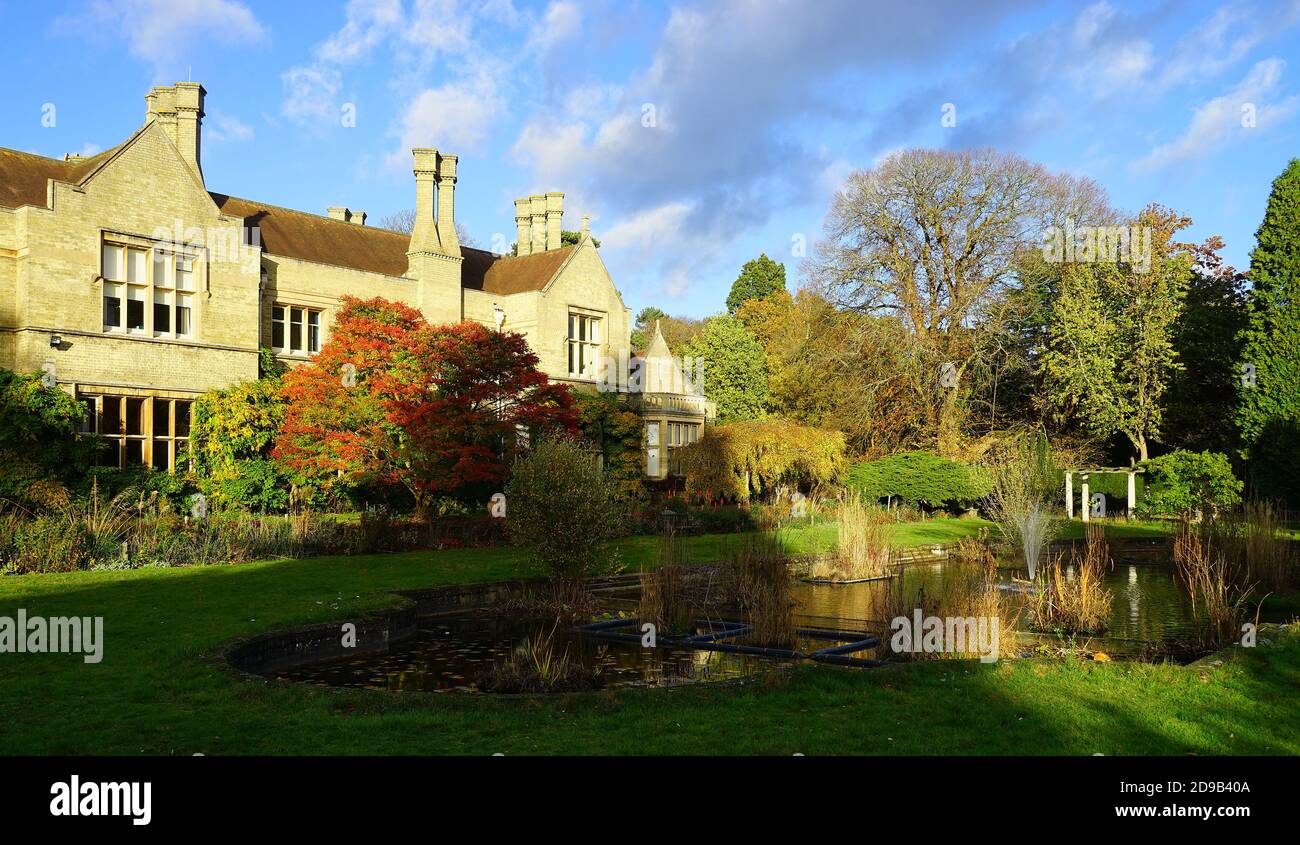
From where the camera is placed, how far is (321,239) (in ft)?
95.2

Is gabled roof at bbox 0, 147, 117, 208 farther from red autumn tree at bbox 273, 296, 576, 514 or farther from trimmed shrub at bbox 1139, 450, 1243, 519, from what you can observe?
trimmed shrub at bbox 1139, 450, 1243, 519

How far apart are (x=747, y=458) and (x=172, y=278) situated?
53.2 feet

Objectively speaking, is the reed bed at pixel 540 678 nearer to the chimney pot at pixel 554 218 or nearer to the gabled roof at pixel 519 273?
the gabled roof at pixel 519 273

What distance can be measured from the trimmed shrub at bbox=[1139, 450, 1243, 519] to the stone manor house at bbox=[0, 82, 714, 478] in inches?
554

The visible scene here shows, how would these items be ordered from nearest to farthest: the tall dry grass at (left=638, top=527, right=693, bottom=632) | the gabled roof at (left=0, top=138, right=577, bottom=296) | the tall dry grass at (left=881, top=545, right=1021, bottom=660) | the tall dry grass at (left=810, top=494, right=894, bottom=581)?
the tall dry grass at (left=881, top=545, right=1021, bottom=660) < the tall dry grass at (left=638, top=527, right=693, bottom=632) < the tall dry grass at (left=810, top=494, right=894, bottom=581) < the gabled roof at (left=0, top=138, right=577, bottom=296)

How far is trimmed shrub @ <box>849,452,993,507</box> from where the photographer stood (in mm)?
30516

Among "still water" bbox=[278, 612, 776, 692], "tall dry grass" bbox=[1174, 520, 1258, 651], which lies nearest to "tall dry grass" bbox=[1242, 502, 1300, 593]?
"tall dry grass" bbox=[1174, 520, 1258, 651]

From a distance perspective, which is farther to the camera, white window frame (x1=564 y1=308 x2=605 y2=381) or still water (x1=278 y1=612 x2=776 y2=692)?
white window frame (x1=564 y1=308 x2=605 y2=381)

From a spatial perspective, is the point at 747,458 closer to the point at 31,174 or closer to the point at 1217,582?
the point at 1217,582

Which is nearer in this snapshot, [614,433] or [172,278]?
[172,278]

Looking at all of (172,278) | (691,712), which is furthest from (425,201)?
(691,712)
